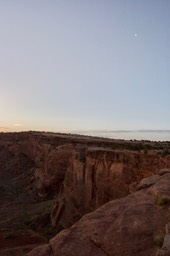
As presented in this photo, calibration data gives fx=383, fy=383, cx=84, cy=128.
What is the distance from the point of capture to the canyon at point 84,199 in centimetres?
981

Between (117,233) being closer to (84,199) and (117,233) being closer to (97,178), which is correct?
(97,178)

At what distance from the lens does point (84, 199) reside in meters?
35.1

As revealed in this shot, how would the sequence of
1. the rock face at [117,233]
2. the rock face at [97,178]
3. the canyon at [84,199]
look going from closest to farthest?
the rock face at [117,233], the canyon at [84,199], the rock face at [97,178]

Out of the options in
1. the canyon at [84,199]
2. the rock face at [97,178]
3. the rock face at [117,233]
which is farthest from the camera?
the rock face at [97,178]

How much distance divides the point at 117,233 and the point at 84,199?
25.4 m

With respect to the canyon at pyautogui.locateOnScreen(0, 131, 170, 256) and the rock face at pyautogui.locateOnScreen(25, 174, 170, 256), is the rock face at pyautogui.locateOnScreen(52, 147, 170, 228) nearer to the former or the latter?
the canyon at pyautogui.locateOnScreen(0, 131, 170, 256)

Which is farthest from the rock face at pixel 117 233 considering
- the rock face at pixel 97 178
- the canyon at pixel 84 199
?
the rock face at pixel 97 178

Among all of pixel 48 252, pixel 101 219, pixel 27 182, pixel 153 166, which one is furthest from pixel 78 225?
pixel 27 182

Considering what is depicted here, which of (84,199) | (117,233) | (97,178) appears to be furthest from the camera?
(84,199)

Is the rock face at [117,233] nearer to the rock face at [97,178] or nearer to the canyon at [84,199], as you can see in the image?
the canyon at [84,199]

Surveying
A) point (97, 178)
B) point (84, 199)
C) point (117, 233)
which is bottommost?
point (84, 199)

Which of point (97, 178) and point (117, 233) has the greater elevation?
point (117, 233)

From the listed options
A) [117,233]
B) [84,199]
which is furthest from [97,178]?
[117,233]

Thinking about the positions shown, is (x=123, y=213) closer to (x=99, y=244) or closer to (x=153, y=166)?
(x=99, y=244)
